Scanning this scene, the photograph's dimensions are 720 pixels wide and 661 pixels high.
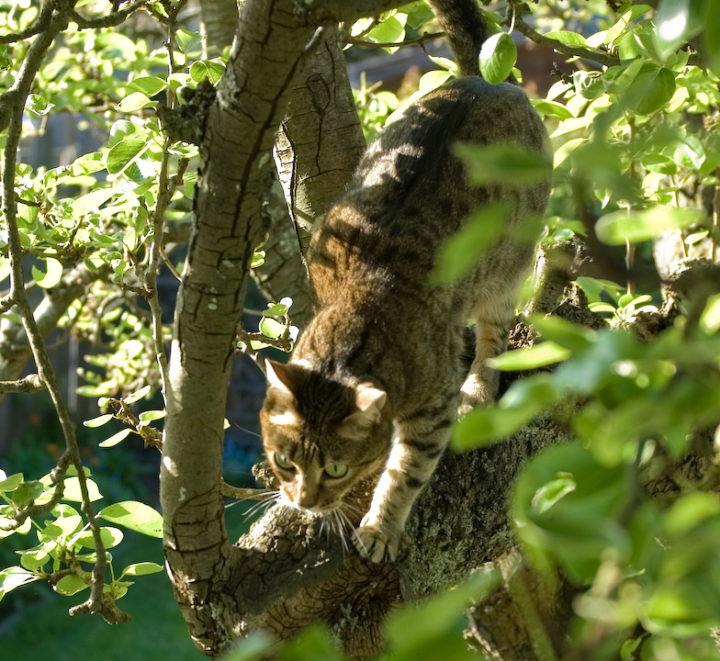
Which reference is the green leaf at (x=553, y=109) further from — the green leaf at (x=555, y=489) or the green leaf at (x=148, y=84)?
the green leaf at (x=555, y=489)

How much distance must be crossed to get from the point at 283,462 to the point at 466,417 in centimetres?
157

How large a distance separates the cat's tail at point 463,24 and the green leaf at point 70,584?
5.99ft

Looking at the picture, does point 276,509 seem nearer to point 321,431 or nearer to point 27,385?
point 321,431

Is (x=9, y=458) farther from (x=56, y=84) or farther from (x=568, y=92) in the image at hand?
(x=568, y=92)

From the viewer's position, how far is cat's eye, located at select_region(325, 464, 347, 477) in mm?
1927

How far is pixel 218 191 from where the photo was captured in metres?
1.14

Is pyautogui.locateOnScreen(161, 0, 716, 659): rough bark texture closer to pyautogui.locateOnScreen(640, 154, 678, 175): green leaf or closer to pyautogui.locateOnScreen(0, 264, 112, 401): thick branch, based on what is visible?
pyautogui.locateOnScreen(640, 154, 678, 175): green leaf

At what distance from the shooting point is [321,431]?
1905mm

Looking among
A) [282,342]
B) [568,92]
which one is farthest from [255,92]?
[568,92]

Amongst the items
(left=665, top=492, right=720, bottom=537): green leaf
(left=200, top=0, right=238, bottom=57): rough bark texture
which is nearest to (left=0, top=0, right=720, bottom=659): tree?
(left=665, top=492, right=720, bottom=537): green leaf

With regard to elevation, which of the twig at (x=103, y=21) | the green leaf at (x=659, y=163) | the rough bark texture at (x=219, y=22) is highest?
the twig at (x=103, y=21)

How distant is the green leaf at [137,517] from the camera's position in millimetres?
1488

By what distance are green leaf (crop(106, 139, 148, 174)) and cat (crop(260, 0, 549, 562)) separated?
0.61 m

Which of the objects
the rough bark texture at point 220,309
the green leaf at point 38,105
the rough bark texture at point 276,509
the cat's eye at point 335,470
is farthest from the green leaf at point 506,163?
the green leaf at point 38,105
